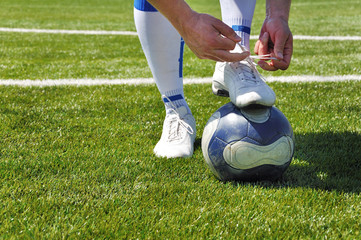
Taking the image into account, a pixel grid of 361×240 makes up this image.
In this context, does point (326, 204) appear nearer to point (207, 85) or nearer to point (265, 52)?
point (265, 52)

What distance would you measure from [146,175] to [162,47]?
87 centimetres

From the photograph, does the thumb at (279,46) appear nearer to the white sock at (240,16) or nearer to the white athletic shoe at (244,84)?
the white athletic shoe at (244,84)

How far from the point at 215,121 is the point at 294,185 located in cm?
53

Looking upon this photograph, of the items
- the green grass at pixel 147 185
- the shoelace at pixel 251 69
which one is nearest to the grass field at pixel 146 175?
the green grass at pixel 147 185

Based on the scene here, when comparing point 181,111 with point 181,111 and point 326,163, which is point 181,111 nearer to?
point 181,111

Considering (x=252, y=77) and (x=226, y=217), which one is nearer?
(x=226, y=217)

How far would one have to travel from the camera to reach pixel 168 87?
2666 millimetres

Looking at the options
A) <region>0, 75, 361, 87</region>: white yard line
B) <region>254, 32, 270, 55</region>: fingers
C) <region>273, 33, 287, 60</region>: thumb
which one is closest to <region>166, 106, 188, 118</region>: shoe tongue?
<region>254, 32, 270, 55</region>: fingers

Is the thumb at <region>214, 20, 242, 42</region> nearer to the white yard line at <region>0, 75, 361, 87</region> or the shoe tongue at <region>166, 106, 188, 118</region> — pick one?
the shoe tongue at <region>166, 106, 188, 118</region>

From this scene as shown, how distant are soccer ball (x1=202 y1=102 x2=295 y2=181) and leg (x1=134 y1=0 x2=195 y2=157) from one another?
428 mm

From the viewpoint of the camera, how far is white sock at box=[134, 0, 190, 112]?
8.24ft

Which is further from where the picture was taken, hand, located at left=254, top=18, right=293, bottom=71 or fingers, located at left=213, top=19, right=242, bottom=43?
hand, located at left=254, top=18, right=293, bottom=71

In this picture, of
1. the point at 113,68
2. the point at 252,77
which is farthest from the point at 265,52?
the point at 113,68

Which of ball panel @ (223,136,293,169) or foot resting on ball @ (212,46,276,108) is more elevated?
foot resting on ball @ (212,46,276,108)
